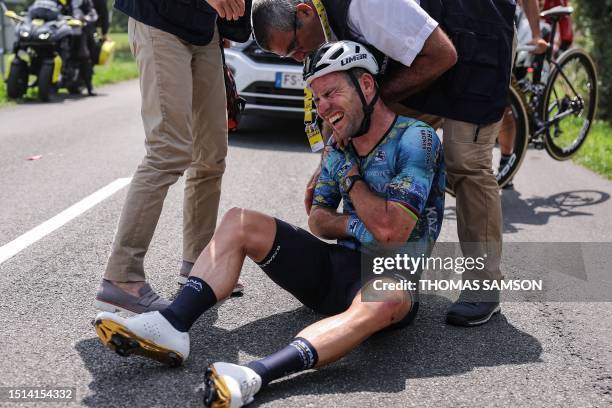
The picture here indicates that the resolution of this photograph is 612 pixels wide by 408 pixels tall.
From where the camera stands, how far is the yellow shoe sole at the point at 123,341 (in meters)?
3.24

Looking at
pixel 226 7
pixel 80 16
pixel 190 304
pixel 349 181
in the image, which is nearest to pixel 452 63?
pixel 349 181

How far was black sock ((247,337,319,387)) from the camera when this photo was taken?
10.2 feet

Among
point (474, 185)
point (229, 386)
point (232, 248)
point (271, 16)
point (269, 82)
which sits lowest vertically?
point (269, 82)

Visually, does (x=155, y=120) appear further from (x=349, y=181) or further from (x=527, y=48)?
(x=527, y=48)

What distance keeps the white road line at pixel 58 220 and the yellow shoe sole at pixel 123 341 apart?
1.74 m

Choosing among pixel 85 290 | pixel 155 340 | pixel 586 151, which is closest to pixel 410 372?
pixel 155 340

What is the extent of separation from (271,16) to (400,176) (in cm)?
87

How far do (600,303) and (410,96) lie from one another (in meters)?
1.44

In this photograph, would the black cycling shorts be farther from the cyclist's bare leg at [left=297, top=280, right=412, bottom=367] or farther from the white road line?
the white road line

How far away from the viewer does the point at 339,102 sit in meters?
3.72

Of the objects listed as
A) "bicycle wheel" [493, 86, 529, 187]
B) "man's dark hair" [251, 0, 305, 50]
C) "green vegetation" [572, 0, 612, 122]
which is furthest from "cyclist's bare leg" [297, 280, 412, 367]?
"green vegetation" [572, 0, 612, 122]

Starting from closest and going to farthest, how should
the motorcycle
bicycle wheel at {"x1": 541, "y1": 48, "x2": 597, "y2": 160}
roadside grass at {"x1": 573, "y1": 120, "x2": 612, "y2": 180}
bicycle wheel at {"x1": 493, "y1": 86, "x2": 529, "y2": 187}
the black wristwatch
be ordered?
the black wristwatch
bicycle wheel at {"x1": 493, "y1": 86, "x2": 529, "y2": 187}
bicycle wheel at {"x1": 541, "y1": 48, "x2": 597, "y2": 160}
roadside grass at {"x1": 573, "y1": 120, "x2": 612, "y2": 180}
the motorcycle

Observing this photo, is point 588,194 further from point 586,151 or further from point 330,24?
point 330,24

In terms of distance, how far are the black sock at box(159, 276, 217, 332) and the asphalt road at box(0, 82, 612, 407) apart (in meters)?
0.19
